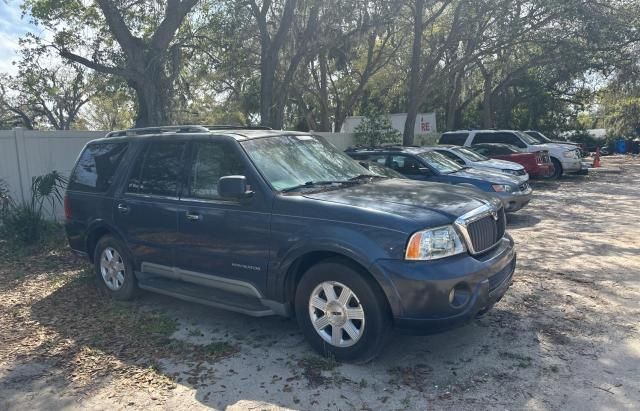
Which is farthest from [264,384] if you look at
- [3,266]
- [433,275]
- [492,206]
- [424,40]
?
[424,40]

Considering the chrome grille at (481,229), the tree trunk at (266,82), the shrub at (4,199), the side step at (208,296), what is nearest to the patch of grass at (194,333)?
the side step at (208,296)

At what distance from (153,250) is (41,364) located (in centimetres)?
144

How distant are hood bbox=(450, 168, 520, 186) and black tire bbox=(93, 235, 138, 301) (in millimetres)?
6436

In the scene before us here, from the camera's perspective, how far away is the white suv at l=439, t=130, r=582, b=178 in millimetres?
17500

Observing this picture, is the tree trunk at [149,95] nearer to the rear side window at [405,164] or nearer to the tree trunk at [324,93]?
the rear side window at [405,164]

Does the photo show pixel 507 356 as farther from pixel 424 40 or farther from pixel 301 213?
pixel 424 40

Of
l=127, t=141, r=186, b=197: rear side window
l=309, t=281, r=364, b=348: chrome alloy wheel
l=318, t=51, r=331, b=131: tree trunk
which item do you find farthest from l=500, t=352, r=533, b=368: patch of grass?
l=318, t=51, r=331, b=131: tree trunk

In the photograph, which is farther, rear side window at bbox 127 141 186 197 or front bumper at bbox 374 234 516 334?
rear side window at bbox 127 141 186 197

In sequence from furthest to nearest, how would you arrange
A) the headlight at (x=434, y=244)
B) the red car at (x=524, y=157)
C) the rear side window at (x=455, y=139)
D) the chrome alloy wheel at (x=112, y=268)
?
the rear side window at (x=455, y=139) < the red car at (x=524, y=157) < the chrome alloy wheel at (x=112, y=268) < the headlight at (x=434, y=244)

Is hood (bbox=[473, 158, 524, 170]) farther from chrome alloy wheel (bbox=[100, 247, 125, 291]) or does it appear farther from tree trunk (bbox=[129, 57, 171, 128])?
chrome alloy wheel (bbox=[100, 247, 125, 291])

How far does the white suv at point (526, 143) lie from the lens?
17.5 meters

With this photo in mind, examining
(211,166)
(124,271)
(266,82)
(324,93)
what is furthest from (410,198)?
(324,93)

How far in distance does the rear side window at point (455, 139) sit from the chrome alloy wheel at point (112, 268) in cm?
1420

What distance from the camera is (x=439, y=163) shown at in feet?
34.3
